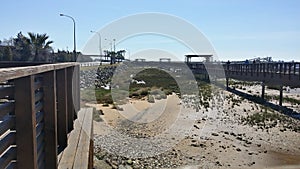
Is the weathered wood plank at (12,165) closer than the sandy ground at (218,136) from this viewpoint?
Yes

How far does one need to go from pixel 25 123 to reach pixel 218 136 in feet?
36.1

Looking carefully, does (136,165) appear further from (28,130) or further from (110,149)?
(28,130)

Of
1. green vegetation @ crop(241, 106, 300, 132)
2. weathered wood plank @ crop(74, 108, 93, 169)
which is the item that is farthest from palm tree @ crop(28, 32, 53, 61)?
weathered wood plank @ crop(74, 108, 93, 169)

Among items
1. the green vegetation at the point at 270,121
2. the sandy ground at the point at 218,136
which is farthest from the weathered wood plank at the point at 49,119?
the green vegetation at the point at 270,121

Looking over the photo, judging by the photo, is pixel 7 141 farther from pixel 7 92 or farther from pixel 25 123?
pixel 7 92

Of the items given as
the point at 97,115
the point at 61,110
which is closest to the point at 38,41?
the point at 97,115

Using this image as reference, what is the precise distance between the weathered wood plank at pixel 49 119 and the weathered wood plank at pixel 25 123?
2.93ft

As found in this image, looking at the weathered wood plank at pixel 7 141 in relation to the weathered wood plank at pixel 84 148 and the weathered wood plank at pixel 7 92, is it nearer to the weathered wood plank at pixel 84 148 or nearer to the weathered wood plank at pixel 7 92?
the weathered wood plank at pixel 7 92

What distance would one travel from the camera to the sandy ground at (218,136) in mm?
9422

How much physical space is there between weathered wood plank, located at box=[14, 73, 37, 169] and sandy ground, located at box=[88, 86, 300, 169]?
24.0ft

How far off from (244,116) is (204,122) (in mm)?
2782

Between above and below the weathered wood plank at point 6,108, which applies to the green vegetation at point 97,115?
below

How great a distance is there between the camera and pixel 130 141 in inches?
431

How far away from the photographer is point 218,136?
12219 millimetres
